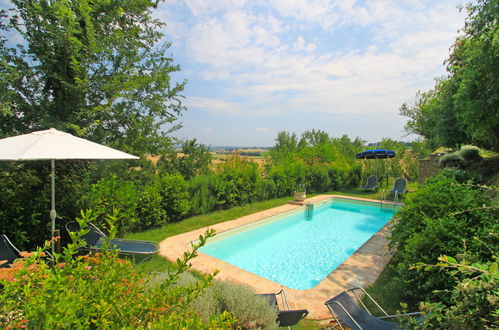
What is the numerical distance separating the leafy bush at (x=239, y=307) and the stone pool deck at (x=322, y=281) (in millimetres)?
859

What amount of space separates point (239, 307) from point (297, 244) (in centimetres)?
559

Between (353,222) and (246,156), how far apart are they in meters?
5.52

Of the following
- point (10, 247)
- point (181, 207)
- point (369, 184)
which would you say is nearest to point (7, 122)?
point (10, 247)

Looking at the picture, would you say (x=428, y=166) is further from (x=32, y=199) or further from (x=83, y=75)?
(x=32, y=199)

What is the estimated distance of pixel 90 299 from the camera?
149 cm

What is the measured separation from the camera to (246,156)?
37.6 feet

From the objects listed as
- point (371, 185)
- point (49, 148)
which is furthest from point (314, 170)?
point (49, 148)

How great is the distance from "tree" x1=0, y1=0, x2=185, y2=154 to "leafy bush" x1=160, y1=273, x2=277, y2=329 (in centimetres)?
538

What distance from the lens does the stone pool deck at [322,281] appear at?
12.8 feet

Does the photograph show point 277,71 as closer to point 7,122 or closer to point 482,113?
point 482,113

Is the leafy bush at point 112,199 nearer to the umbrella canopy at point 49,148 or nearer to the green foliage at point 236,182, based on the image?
the umbrella canopy at point 49,148

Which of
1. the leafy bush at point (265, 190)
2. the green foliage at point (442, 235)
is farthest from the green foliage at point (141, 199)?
the green foliage at point (442, 235)

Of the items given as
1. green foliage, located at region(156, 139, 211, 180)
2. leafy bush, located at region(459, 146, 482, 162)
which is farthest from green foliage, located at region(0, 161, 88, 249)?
leafy bush, located at region(459, 146, 482, 162)

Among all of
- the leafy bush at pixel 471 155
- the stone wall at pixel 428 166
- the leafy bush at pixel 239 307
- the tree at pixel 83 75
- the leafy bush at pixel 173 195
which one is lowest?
the leafy bush at pixel 239 307
